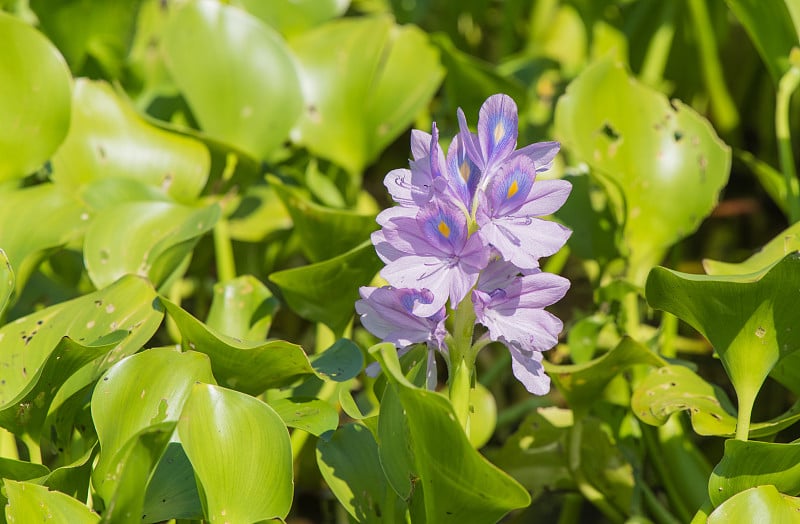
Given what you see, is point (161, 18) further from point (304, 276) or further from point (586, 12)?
point (304, 276)

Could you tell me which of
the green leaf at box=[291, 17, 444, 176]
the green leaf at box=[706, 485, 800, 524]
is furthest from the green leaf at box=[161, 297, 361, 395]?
the green leaf at box=[291, 17, 444, 176]

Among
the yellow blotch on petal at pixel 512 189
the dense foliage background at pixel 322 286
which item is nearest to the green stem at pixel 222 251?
the dense foliage background at pixel 322 286

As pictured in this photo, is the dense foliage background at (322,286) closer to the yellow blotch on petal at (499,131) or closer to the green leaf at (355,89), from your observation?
the green leaf at (355,89)

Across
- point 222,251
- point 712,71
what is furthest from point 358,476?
point 712,71

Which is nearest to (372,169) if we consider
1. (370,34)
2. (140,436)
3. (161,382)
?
(370,34)

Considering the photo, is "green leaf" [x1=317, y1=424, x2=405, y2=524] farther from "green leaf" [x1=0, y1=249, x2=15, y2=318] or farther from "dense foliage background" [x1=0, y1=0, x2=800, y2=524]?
"green leaf" [x1=0, y1=249, x2=15, y2=318]

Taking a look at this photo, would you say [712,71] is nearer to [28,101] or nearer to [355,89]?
[355,89]
